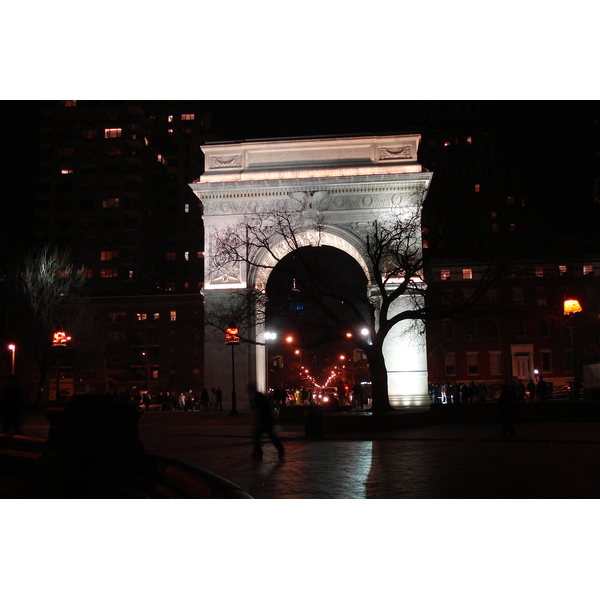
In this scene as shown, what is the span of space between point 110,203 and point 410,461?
7132 centimetres

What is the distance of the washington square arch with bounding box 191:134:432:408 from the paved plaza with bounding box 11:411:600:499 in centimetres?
1149

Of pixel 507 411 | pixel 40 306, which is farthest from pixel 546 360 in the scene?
pixel 507 411

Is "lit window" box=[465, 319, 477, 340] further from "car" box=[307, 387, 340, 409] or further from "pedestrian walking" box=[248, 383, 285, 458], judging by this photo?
"pedestrian walking" box=[248, 383, 285, 458]

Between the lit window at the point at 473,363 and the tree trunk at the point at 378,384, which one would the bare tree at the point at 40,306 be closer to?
the tree trunk at the point at 378,384

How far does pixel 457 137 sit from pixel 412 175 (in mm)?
52658

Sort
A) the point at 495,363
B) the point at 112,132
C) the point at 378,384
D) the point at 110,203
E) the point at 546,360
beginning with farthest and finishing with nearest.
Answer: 1. the point at 112,132
2. the point at 110,203
3. the point at 495,363
4. the point at 546,360
5. the point at 378,384

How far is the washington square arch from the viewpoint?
32.5 meters

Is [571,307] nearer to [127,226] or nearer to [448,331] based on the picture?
[448,331]

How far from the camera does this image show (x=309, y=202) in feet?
108

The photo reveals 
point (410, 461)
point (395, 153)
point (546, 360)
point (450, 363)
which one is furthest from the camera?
point (450, 363)

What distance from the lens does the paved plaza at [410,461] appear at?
8.67 meters

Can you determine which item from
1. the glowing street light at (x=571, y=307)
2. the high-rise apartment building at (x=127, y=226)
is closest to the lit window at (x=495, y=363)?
the high-rise apartment building at (x=127, y=226)
